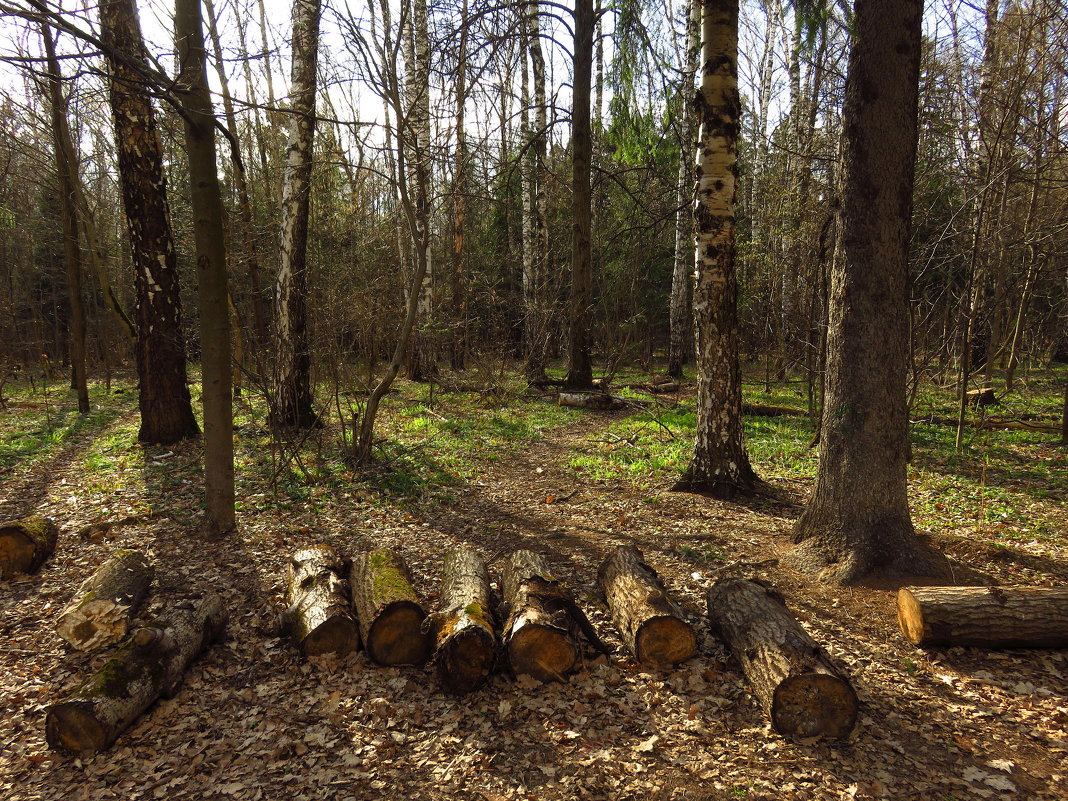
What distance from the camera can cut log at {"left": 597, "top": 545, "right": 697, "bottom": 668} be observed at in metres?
3.61

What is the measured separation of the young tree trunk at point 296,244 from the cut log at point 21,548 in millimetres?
3401

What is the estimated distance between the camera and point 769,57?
22.0 metres

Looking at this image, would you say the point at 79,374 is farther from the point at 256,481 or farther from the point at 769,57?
the point at 769,57

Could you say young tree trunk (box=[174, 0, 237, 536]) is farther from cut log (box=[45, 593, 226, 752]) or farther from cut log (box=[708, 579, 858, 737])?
cut log (box=[708, 579, 858, 737])

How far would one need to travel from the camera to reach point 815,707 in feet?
9.78

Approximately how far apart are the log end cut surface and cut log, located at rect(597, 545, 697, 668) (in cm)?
70

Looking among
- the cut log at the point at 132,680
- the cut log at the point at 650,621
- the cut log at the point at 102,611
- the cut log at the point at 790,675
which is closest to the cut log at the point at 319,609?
the cut log at the point at 132,680

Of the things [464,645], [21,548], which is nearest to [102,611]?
[21,548]

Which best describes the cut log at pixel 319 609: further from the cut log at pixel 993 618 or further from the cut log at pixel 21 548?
the cut log at pixel 993 618

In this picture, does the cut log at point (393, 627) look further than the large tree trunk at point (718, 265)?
No

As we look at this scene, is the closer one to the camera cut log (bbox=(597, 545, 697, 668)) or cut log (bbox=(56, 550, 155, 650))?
cut log (bbox=(597, 545, 697, 668))

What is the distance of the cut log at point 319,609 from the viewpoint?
3680 mm

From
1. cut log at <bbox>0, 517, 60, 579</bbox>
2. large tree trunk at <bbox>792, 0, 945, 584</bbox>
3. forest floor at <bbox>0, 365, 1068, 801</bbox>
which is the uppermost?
large tree trunk at <bbox>792, 0, 945, 584</bbox>

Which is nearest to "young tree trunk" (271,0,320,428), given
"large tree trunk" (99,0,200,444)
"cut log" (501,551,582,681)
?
"large tree trunk" (99,0,200,444)
